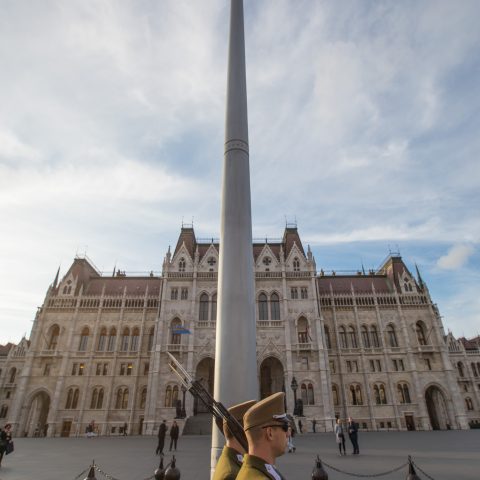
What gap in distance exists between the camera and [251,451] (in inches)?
99.4

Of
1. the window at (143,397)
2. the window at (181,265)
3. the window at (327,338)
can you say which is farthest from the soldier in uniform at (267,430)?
the window at (327,338)

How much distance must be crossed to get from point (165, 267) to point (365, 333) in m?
26.4

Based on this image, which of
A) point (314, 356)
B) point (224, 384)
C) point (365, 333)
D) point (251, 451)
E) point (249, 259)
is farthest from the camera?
point (365, 333)

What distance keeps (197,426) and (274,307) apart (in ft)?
49.8

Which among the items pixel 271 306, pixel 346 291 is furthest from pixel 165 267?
pixel 346 291

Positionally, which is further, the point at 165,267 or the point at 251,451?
the point at 165,267

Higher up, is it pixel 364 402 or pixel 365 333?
pixel 365 333

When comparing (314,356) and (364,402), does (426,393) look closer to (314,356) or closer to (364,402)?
(364,402)

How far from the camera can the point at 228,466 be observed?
3.30 metres

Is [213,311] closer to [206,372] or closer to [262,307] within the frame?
[262,307]

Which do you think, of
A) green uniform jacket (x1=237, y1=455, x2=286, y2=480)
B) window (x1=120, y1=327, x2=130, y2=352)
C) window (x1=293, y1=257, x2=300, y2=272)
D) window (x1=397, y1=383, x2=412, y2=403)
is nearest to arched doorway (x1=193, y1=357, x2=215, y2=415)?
window (x1=120, y1=327, x2=130, y2=352)

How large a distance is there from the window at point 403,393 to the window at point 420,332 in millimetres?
5930

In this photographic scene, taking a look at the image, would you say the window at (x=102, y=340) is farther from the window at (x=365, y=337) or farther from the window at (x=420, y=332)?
the window at (x=420, y=332)

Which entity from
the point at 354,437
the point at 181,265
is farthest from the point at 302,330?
the point at 354,437
